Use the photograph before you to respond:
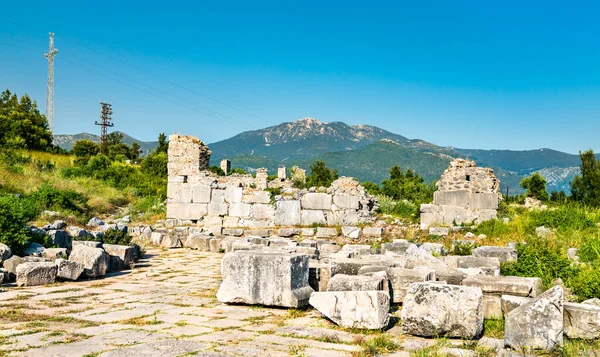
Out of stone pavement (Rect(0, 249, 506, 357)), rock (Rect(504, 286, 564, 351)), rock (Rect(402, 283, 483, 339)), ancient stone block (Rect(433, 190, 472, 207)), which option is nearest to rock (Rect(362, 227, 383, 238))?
ancient stone block (Rect(433, 190, 472, 207))

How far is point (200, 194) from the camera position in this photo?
1853 centimetres

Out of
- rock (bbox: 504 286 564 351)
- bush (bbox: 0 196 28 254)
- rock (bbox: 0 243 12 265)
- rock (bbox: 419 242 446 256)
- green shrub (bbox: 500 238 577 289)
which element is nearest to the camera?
rock (bbox: 504 286 564 351)

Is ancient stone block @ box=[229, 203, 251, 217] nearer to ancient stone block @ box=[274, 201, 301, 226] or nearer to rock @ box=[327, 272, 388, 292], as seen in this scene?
ancient stone block @ box=[274, 201, 301, 226]

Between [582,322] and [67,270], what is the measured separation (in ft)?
25.0

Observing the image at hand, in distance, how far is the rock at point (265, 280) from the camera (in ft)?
22.5

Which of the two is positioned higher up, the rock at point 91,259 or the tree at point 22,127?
the tree at point 22,127

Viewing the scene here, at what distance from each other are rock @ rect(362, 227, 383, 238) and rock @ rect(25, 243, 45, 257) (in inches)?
361

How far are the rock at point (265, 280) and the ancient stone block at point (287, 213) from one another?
10057 mm

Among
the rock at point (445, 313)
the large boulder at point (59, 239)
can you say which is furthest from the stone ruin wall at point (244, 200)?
the rock at point (445, 313)

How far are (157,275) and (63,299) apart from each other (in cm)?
290

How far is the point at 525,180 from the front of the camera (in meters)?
34.8

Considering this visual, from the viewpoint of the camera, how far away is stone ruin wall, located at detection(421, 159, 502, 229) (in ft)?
50.8

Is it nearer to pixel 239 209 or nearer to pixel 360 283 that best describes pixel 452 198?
pixel 239 209

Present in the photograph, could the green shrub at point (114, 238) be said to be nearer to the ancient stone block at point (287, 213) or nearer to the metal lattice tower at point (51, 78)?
the ancient stone block at point (287, 213)
